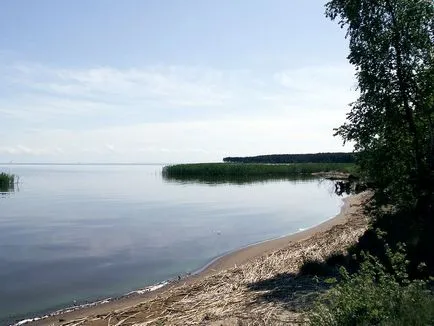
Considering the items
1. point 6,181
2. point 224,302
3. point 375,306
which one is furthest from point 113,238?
point 6,181

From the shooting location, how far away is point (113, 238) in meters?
22.4

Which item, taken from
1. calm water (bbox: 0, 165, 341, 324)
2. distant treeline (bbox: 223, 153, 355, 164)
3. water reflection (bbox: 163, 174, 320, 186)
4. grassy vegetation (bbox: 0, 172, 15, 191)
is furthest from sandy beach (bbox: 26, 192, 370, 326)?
distant treeline (bbox: 223, 153, 355, 164)

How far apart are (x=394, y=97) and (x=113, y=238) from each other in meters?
14.1

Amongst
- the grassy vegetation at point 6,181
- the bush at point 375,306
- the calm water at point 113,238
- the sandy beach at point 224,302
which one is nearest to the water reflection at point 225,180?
the grassy vegetation at point 6,181

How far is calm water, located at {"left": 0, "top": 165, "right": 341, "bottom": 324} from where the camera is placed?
14.2 m

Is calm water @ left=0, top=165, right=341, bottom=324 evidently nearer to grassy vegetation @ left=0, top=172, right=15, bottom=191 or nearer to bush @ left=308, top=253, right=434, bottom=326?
bush @ left=308, top=253, right=434, bottom=326

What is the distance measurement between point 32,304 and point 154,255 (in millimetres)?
6625

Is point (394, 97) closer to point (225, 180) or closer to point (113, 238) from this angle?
point (113, 238)

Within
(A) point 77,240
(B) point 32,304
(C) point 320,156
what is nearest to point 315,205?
(A) point 77,240

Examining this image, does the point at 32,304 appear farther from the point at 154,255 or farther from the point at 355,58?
the point at 355,58

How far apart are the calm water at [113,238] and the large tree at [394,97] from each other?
7.27m

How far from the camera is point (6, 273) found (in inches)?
613

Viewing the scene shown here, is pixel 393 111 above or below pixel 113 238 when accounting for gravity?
above

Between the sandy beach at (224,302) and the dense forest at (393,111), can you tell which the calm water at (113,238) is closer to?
the sandy beach at (224,302)
